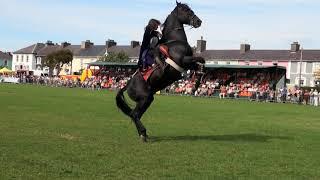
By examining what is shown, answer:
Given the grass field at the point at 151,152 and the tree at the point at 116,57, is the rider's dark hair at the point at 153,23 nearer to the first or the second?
the grass field at the point at 151,152

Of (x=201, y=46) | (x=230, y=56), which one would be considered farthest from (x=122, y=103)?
(x=201, y=46)

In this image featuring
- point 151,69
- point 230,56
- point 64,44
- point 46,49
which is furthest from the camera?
point 46,49

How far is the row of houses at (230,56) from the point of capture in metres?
109

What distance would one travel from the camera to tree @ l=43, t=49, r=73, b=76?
135m

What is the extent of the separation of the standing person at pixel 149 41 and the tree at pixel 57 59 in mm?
122011

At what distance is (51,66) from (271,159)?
12863 cm


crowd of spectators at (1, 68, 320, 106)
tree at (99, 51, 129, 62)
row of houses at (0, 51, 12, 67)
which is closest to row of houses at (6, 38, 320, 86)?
tree at (99, 51, 129, 62)

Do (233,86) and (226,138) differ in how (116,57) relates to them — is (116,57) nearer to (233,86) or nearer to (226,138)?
(233,86)

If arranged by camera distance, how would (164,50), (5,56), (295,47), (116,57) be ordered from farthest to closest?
(5,56) → (116,57) → (295,47) → (164,50)

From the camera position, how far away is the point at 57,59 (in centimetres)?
13612

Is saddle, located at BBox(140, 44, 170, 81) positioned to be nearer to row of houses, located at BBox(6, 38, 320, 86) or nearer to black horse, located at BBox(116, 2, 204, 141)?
black horse, located at BBox(116, 2, 204, 141)

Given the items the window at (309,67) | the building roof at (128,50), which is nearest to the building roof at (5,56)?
the building roof at (128,50)

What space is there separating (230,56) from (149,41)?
10572 centimetres

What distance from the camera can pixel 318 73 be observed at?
97.6 metres
